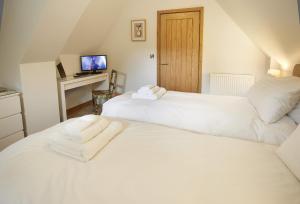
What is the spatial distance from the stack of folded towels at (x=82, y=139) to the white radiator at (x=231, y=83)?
2923 millimetres

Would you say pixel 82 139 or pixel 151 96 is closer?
pixel 82 139

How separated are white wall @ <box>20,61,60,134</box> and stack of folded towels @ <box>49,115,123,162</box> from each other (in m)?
1.64

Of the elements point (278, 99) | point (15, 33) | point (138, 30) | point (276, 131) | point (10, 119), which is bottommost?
point (10, 119)

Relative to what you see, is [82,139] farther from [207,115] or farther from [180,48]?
[180,48]

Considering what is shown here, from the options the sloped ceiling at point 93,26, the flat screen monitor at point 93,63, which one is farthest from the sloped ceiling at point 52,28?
the flat screen monitor at point 93,63

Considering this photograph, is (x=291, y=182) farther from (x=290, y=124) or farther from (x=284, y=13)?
(x=284, y=13)

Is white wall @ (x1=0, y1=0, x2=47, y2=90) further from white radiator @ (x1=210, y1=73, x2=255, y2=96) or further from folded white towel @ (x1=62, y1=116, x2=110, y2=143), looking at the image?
white radiator @ (x1=210, y1=73, x2=255, y2=96)

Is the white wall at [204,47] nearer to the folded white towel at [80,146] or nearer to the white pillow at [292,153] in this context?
the white pillow at [292,153]

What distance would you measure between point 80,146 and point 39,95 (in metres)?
2.01

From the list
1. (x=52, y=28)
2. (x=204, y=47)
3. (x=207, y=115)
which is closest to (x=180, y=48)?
(x=204, y=47)

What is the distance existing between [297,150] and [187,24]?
11.1 ft

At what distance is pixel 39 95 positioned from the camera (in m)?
2.99

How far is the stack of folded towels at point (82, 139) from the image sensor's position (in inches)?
51.1

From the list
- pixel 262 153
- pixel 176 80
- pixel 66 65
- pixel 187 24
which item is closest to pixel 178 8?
pixel 187 24
